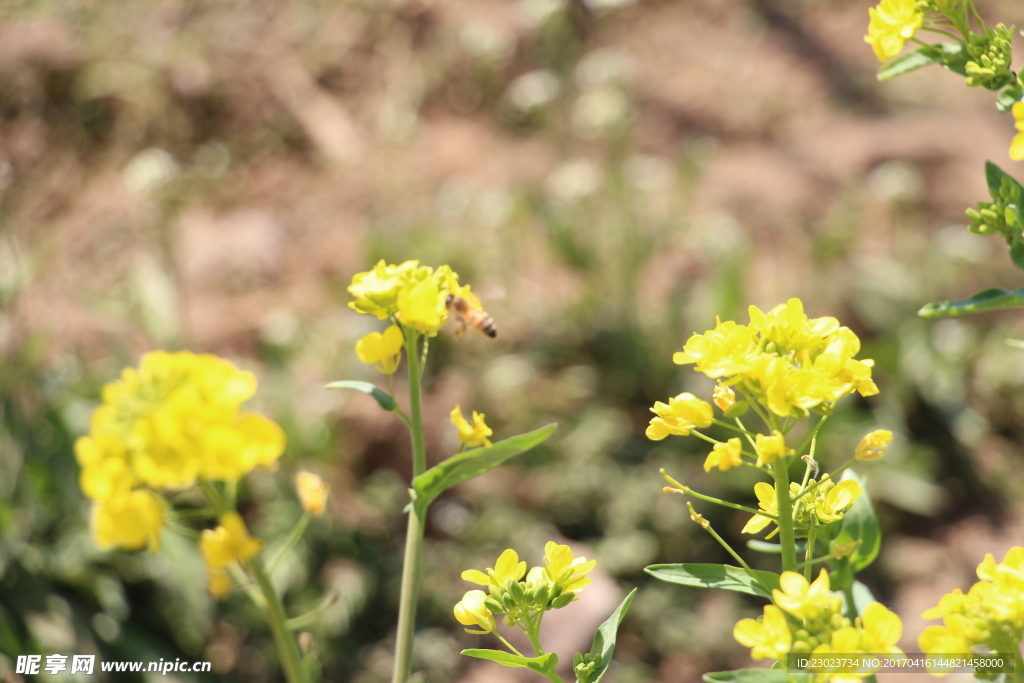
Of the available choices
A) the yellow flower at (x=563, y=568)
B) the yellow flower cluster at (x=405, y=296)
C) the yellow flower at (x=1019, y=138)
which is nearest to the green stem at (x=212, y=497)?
the yellow flower cluster at (x=405, y=296)

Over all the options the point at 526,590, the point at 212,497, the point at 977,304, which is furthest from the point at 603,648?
the point at 977,304

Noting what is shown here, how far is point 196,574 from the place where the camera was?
2.32 m

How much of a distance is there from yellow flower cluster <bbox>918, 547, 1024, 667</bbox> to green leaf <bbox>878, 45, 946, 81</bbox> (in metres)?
0.59

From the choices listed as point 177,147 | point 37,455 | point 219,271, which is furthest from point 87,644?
point 177,147

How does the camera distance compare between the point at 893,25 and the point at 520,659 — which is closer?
the point at 520,659

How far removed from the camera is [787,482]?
2.74 ft

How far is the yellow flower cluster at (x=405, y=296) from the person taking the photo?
2.88 ft

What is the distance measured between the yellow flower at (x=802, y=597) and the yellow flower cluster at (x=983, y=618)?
9 cm

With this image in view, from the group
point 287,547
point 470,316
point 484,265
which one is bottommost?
point 484,265

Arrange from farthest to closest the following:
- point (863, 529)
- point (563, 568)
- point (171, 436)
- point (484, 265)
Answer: point (484, 265) → point (863, 529) → point (563, 568) → point (171, 436)

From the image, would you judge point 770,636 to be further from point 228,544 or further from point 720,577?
point 228,544

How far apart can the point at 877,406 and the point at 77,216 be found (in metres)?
3.72

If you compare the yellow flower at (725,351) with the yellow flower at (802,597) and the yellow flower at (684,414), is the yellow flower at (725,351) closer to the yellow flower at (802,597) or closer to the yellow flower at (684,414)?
the yellow flower at (684,414)

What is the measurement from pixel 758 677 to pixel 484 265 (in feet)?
9.39
